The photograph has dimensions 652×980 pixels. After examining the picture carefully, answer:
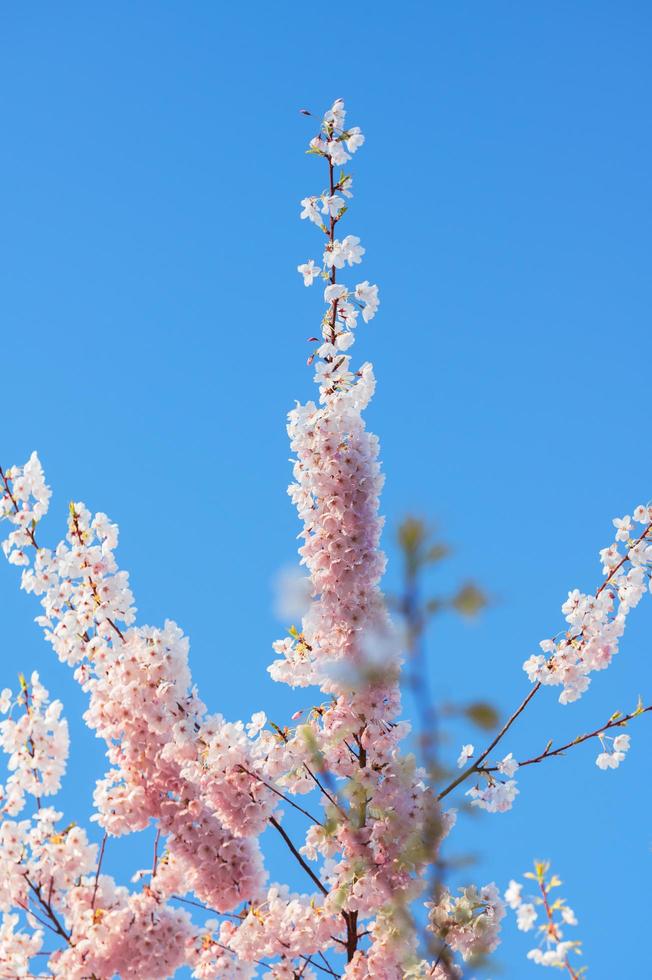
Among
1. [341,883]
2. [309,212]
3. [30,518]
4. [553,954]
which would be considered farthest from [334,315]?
[553,954]

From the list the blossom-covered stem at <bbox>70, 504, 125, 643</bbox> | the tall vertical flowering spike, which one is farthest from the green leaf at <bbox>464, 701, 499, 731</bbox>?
the blossom-covered stem at <bbox>70, 504, 125, 643</bbox>

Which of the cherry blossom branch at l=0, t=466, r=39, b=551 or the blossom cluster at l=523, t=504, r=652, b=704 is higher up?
the cherry blossom branch at l=0, t=466, r=39, b=551

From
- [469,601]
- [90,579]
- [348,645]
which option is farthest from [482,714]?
[90,579]

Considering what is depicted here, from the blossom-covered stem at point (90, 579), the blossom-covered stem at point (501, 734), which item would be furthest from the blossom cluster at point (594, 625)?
the blossom-covered stem at point (90, 579)

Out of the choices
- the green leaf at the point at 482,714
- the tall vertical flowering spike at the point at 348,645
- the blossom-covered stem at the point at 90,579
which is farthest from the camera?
the blossom-covered stem at the point at 90,579

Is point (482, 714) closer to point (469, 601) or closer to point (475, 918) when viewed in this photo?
point (469, 601)

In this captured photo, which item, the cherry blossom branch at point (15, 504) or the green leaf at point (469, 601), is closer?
the green leaf at point (469, 601)

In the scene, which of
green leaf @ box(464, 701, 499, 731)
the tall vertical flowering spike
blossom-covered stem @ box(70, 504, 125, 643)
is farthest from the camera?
blossom-covered stem @ box(70, 504, 125, 643)

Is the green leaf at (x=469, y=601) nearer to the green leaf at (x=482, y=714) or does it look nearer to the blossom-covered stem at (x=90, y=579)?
the green leaf at (x=482, y=714)

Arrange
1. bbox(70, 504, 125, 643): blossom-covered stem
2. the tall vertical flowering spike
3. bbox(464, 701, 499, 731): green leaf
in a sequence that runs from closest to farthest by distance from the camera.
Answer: bbox(464, 701, 499, 731): green leaf, the tall vertical flowering spike, bbox(70, 504, 125, 643): blossom-covered stem

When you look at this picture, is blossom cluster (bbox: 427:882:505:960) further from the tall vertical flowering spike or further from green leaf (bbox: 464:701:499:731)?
green leaf (bbox: 464:701:499:731)

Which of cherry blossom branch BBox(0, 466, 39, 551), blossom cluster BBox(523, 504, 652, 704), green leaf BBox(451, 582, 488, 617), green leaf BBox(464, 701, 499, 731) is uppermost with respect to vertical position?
cherry blossom branch BBox(0, 466, 39, 551)

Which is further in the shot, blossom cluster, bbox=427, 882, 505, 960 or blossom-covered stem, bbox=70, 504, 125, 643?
blossom-covered stem, bbox=70, 504, 125, 643

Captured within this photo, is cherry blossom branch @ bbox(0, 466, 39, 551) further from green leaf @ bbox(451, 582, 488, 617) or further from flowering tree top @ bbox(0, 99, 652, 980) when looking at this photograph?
green leaf @ bbox(451, 582, 488, 617)
